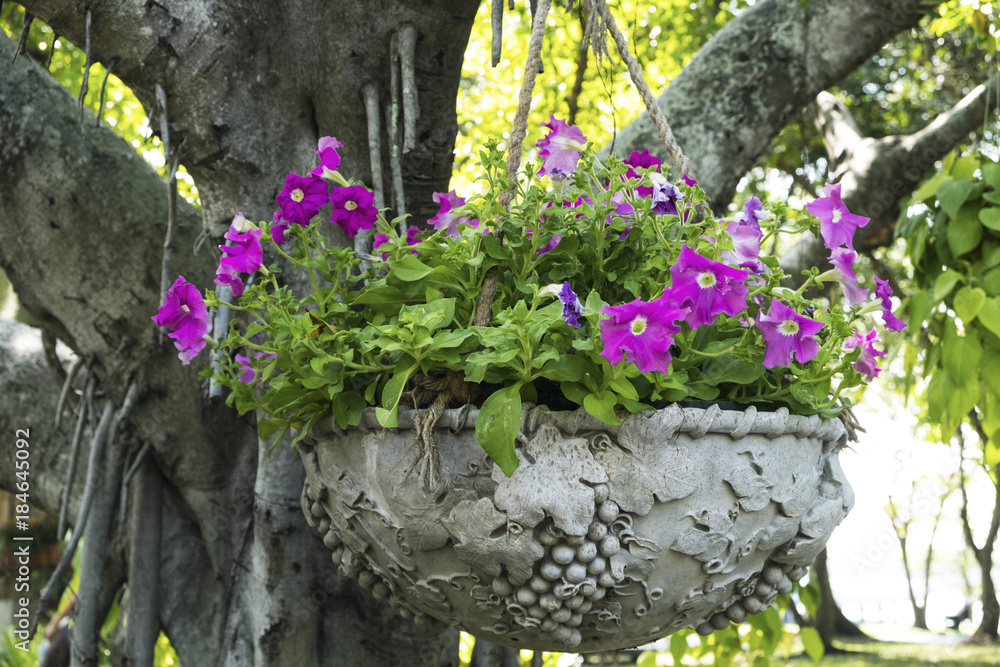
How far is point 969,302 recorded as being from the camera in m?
1.55

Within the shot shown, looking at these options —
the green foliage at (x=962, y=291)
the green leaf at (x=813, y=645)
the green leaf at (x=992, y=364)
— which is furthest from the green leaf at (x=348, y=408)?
the green leaf at (x=813, y=645)

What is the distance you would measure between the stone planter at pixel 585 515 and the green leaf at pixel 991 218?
835mm

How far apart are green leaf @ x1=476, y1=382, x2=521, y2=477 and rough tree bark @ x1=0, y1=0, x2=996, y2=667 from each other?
0.68m

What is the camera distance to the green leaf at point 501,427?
823mm

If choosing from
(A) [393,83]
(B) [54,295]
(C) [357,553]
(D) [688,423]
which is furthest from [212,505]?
(D) [688,423]

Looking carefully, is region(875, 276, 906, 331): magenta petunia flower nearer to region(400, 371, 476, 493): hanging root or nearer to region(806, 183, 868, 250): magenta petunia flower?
region(806, 183, 868, 250): magenta petunia flower

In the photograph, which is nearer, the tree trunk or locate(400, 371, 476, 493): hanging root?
locate(400, 371, 476, 493): hanging root

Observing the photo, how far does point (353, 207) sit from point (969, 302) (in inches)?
48.6

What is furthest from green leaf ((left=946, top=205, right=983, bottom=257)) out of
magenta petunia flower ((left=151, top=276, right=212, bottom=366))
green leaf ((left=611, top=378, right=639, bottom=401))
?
magenta petunia flower ((left=151, top=276, right=212, bottom=366))

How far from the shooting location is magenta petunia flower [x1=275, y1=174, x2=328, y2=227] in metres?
1.05

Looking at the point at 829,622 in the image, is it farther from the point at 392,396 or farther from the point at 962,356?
the point at 392,396

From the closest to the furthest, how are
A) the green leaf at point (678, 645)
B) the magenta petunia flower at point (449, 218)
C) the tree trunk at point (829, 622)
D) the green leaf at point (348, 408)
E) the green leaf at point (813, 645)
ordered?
1. the green leaf at point (348, 408)
2. the magenta petunia flower at point (449, 218)
3. the green leaf at point (678, 645)
4. the green leaf at point (813, 645)
5. the tree trunk at point (829, 622)

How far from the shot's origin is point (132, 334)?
1681mm

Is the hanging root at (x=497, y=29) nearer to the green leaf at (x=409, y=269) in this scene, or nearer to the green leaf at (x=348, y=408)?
the green leaf at (x=409, y=269)
